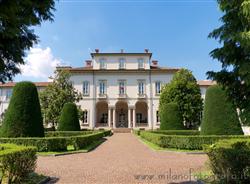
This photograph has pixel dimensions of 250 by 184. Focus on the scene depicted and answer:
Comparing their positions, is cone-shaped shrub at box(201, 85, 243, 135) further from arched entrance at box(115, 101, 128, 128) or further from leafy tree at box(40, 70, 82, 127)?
arched entrance at box(115, 101, 128, 128)

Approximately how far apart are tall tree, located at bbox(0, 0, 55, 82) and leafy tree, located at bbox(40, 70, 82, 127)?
28.4 meters

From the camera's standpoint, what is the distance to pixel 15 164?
19.9 feet

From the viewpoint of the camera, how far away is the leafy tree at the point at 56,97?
3297 centimetres

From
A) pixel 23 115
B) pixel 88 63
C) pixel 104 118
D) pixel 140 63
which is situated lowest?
pixel 23 115

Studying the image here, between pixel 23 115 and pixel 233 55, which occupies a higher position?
pixel 233 55

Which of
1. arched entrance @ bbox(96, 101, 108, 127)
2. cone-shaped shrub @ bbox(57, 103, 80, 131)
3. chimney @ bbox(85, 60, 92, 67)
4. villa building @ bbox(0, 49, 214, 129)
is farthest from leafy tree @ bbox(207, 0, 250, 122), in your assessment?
chimney @ bbox(85, 60, 92, 67)

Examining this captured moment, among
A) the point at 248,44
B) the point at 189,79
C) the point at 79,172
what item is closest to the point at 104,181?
the point at 79,172

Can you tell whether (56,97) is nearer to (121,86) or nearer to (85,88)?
(85,88)

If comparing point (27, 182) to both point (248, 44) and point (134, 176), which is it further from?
point (248, 44)

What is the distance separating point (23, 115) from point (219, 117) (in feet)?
42.4

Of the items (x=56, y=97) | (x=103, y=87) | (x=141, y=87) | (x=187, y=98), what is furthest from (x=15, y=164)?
(x=141, y=87)

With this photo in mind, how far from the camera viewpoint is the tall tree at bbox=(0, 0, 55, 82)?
3.61m

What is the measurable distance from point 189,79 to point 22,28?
1396 inches

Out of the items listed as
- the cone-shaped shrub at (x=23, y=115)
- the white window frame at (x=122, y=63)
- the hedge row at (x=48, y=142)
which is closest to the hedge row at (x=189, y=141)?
the hedge row at (x=48, y=142)
